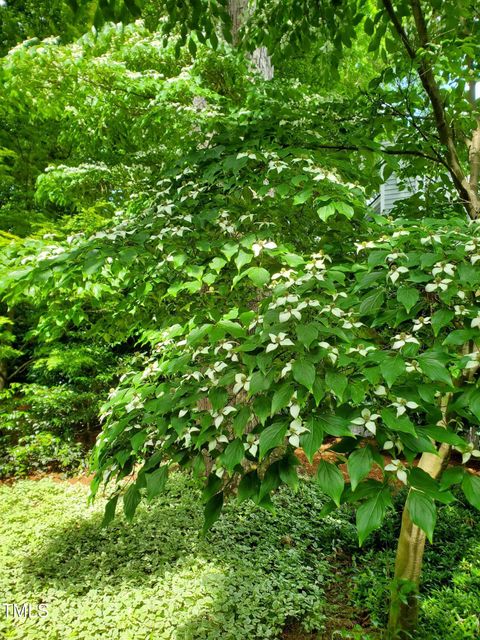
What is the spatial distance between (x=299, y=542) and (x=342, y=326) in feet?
10.2

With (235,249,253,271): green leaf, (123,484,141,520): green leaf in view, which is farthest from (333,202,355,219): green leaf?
(123,484,141,520): green leaf

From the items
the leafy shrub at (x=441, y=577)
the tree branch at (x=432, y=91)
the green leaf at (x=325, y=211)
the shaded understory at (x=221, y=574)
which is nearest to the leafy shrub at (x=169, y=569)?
the shaded understory at (x=221, y=574)

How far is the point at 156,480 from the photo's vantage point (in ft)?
4.95

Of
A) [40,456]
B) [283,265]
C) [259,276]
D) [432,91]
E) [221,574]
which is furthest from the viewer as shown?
[40,456]

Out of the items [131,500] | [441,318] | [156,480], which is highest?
[441,318]

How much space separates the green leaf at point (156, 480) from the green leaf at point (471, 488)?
940 mm

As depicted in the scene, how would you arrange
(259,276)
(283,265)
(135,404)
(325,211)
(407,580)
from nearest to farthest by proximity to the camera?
1. (259,276)
2. (325,211)
3. (135,404)
4. (283,265)
5. (407,580)

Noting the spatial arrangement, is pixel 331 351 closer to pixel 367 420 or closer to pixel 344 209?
pixel 367 420

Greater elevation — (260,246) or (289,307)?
(260,246)

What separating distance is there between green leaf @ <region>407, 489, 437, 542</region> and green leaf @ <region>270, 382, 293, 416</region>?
1.37ft

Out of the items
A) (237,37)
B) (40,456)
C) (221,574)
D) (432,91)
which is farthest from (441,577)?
(40,456)

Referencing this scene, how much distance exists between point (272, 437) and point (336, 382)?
0.25 m

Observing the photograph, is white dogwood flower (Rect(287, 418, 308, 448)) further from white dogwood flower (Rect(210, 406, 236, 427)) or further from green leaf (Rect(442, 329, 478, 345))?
green leaf (Rect(442, 329, 478, 345))

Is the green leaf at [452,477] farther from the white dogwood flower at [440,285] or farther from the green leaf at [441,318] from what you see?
the white dogwood flower at [440,285]
